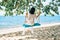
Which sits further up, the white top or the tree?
the tree

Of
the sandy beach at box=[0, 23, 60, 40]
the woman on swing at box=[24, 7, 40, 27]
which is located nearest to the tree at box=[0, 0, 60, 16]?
the woman on swing at box=[24, 7, 40, 27]

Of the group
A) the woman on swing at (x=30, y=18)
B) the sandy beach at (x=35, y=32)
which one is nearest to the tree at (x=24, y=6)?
the woman on swing at (x=30, y=18)

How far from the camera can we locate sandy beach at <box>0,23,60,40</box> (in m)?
2.30

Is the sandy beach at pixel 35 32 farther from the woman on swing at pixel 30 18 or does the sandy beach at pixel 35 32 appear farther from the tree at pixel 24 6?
the tree at pixel 24 6

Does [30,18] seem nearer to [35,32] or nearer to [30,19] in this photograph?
[30,19]

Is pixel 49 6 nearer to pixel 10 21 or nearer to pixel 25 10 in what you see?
pixel 25 10

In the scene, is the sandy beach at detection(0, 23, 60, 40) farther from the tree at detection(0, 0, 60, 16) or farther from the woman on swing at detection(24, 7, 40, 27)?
the tree at detection(0, 0, 60, 16)

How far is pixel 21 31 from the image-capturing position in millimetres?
2342

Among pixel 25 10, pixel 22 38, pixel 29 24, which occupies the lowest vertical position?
pixel 22 38

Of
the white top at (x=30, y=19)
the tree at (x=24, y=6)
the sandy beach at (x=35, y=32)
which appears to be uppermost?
the tree at (x=24, y=6)

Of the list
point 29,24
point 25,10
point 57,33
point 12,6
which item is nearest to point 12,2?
point 12,6

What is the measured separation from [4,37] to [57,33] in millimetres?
745

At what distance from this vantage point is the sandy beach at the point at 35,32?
7.56 ft

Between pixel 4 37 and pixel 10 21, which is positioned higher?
pixel 10 21
